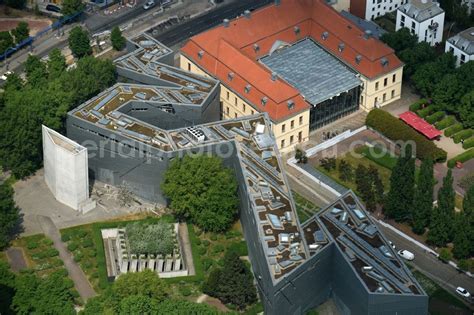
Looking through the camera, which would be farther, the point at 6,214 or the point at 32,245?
the point at 32,245

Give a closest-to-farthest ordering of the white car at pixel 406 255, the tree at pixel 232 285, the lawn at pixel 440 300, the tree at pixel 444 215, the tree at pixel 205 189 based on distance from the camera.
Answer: the tree at pixel 232 285
the lawn at pixel 440 300
the tree at pixel 444 215
the white car at pixel 406 255
the tree at pixel 205 189

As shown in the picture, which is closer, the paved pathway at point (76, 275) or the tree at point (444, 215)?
the paved pathway at point (76, 275)

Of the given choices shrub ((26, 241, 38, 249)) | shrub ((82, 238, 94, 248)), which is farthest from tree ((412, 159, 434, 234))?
shrub ((26, 241, 38, 249))

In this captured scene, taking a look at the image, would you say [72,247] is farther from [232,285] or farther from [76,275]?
[232,285]

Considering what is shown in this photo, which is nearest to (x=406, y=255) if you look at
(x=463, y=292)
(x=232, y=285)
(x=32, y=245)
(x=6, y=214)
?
(x=463, y=292)

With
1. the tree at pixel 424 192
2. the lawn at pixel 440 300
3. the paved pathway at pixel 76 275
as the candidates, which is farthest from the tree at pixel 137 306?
the tree at pixel 424 192

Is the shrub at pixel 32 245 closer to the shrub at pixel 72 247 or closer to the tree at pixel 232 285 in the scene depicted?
the shrub at pixel 72 247

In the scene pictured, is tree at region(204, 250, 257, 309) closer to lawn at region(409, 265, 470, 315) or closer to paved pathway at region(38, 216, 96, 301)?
paved pathway at region(38, 216, 96, 301)
